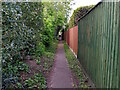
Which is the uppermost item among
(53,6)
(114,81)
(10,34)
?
(53,6)

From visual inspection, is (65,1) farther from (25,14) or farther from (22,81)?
(22,81)

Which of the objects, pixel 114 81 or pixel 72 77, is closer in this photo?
pixel 114 81

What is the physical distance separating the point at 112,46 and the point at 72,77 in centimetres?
298

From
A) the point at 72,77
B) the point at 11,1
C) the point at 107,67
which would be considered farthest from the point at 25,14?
the point at 107,67

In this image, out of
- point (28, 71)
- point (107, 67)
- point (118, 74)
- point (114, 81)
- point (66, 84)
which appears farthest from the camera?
point (28, 71)

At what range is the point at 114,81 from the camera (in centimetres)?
237

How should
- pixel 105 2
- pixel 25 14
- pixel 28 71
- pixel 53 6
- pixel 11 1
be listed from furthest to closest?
1. pixel 53 6
2. pixel 25 14
3. pixel 28 71
4. pixel 11 1
5. pixel 105 2

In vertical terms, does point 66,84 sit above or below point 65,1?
below

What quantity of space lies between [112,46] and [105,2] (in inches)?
40.5

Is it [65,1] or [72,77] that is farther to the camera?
[65,1]

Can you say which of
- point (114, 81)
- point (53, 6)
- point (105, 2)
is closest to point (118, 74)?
point (114, 81)

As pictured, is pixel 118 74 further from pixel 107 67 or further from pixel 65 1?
pixel 65 1

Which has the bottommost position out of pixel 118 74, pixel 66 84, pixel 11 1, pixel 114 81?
pixel 66 84

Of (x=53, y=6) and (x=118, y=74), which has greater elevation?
(x=53, y=6)
